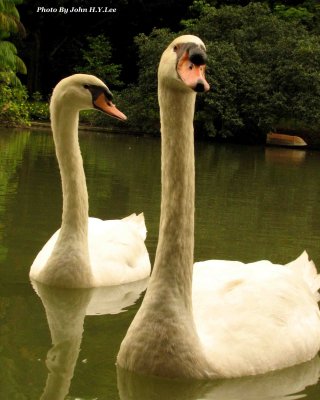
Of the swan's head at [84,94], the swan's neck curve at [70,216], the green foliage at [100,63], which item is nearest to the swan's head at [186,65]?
the swan's head at [84,94]

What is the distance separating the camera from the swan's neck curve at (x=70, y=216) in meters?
6.29

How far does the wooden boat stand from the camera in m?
33.7

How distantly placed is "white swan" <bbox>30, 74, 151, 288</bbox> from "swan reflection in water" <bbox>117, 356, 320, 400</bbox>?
2.14 meters

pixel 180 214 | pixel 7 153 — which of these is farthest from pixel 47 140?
pixel 180 214

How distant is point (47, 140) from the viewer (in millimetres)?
25203

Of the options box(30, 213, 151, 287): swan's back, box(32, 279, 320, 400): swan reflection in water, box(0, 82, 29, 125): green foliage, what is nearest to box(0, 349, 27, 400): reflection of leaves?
box(32, 279, 320, 400): swan reflection in water

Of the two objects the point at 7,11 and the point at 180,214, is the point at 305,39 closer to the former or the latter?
the point at 7,11

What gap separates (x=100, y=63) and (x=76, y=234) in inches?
1274

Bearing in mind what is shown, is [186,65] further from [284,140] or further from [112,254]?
[284,140]

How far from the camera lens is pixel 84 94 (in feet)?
21.0

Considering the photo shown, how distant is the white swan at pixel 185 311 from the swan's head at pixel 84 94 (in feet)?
7.10

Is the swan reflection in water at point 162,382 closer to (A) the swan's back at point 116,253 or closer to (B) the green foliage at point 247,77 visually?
(A) the swan's back at point 116,253

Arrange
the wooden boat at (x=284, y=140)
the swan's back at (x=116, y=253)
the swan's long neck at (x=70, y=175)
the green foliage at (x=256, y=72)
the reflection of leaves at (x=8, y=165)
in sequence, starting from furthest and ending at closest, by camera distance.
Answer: the wooden boat at (x=284, y=140), the green foliage at (x=256, y=72), the reflection of leaves at (x=8, y=165), the swan's back at (x=116, y=253), the swan's long neck at (x=70, y=175)

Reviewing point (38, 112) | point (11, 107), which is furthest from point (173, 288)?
point (38, 112)
